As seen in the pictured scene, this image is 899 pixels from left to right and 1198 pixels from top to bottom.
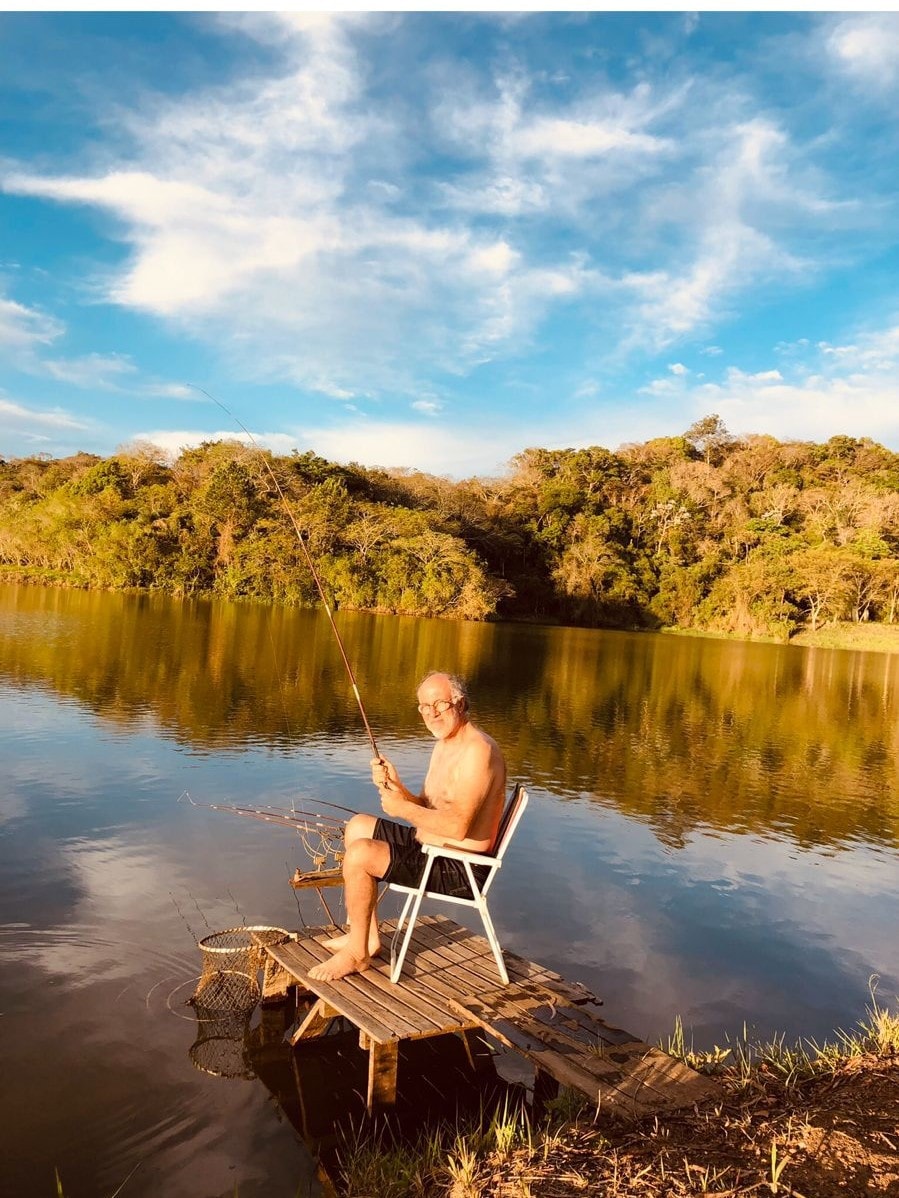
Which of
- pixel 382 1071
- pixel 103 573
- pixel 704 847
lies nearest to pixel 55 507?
pixel 103 573

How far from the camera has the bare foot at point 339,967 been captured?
13.4ft

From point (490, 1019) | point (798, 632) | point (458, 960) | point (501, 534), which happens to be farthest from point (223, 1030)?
point (501, 534)

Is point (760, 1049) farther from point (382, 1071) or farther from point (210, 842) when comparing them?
point (210, 842)

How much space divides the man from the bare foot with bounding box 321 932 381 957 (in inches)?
1.7

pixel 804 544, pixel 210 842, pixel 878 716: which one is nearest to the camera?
pixel 210 842

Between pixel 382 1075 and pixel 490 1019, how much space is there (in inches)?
20.7

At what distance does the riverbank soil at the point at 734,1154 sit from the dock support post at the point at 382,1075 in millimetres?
864

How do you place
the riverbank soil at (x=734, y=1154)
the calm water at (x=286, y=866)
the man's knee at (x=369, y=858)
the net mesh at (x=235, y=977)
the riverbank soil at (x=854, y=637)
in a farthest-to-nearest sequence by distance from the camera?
1. the riverbank soil at (x=854, y=637)
2. the net mesh at (x=235, y=977)
3. the man's knee at (x=369, y=858)
4. the calm water at (x=286, y=866)
5. the riverbank soil at (x=734, y=1154)

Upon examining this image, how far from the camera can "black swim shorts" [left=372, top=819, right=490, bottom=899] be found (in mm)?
4117

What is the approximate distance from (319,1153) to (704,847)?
6.59 metres

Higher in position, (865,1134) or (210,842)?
(865,1134)

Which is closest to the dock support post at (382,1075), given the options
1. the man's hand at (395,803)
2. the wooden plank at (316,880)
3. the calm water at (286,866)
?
the calm water at (286,866)

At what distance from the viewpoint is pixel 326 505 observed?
52469 mm

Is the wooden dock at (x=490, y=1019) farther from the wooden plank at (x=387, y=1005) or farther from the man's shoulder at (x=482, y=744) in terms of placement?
the man's shoulder at (x=482, y=744)
